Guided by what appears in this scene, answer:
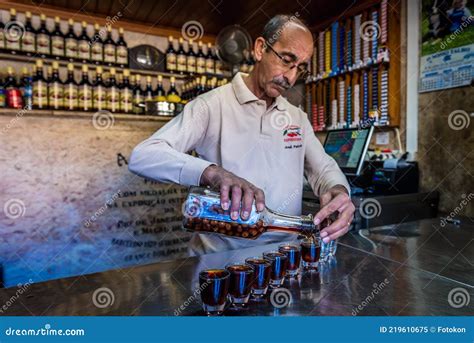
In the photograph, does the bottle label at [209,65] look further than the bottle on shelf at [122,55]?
Yes

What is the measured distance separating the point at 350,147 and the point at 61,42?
8.59 ft

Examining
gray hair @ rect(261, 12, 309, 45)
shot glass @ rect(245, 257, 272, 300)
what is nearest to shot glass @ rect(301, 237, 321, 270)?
shot glass @ rect(245, 257, 272, 300)

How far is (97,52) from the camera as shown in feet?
10.3

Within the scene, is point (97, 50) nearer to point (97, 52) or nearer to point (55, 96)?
point (97, 52)

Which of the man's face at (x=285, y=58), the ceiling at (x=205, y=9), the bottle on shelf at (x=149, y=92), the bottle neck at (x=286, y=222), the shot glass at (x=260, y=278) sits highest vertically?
the ceiling at (x=205, y=9)

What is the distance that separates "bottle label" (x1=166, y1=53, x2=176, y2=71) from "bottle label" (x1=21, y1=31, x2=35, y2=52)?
1.21 meters

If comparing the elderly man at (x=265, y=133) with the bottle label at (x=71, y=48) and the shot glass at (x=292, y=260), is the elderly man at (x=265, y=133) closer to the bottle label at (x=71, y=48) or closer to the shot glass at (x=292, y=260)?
the shot glass at (x=292, y=260)

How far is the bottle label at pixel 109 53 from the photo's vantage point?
319cm

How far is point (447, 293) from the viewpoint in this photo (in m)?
0.93

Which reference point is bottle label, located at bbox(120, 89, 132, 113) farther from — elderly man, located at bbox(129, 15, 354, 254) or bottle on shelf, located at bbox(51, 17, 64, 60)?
elderly man, located at bbox(129, 15, 354, 254)

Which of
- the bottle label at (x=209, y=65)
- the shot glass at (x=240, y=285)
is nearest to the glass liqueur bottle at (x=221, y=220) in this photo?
the shot glass at (x=240, y=285)

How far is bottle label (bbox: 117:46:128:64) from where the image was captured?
326cm

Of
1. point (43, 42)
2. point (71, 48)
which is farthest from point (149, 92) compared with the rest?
point (43, 42)

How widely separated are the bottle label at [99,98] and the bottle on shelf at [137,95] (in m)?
0.29
